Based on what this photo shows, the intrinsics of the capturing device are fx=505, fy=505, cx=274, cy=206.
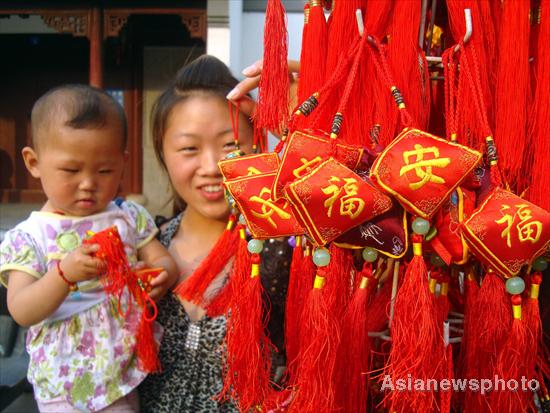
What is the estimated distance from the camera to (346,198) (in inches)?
28.5

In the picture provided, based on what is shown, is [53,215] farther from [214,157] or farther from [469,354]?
[469,354]

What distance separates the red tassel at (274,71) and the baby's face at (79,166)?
18.2 inches

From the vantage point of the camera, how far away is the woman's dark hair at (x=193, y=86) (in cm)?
129

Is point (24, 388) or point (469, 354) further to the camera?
point (24, 388)

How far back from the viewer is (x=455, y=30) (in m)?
0.88

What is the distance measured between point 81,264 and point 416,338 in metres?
0.72

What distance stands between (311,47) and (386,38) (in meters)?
0.14

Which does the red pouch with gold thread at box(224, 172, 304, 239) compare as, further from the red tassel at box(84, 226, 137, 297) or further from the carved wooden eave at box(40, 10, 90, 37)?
the carved wooden eave at box(40, 10, 90, 37)

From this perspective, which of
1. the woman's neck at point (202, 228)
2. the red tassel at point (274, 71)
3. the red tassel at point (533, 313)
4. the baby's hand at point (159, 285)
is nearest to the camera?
the red tassel at point (533, 313)

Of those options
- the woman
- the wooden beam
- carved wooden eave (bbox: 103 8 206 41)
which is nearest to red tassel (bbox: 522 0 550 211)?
the woman

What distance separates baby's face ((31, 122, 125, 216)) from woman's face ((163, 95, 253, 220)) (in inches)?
5.8

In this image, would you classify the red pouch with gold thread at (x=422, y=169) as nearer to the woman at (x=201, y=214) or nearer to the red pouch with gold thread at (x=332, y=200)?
the red pouch with gold thread at (x=332, y=200)

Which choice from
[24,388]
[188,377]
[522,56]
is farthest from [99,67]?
[522,56]

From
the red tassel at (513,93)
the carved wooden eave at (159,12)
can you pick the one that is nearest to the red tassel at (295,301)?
the red tassel at (513,93)
